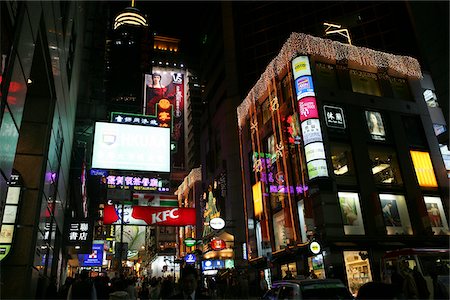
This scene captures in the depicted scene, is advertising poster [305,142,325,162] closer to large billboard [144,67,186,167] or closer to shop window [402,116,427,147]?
shop window [402,116,427,147]

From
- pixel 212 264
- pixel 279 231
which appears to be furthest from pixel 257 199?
pixel 212 264

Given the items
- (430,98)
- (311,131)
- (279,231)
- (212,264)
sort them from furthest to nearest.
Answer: (212,264)
(430,98)
(279,231)
(311,131)

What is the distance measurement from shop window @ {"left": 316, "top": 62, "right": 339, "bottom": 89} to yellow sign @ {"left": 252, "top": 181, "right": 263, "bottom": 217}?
403 inches

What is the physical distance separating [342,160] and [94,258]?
79.4ft

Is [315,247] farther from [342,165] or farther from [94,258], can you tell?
[94,258]

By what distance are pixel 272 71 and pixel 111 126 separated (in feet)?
53.4

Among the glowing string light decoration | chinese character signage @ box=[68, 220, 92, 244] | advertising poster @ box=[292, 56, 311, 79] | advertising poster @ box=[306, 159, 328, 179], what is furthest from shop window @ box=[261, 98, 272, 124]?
chinese character signage @ box=[68, 220, 92, 244]

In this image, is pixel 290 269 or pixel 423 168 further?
pixel 423 168

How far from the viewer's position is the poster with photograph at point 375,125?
88.5ft

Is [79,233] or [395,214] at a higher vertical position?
[395,214]

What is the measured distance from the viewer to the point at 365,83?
29.2 m

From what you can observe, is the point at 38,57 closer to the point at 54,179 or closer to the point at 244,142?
the point at 54,179

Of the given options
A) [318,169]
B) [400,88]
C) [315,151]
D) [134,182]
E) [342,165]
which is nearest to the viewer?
[134,182]

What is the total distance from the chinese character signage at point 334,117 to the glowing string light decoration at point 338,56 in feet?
14.0
